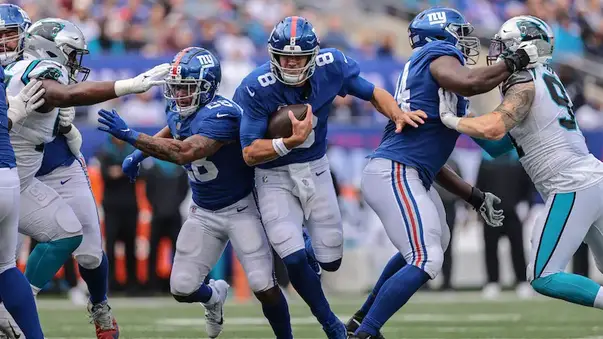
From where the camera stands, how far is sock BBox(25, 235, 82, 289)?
681 cm

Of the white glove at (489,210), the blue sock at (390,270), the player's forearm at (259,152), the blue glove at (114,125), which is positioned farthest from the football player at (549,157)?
the blue glove at (114,125)

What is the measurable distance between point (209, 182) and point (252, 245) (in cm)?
44

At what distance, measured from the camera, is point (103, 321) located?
23.3 feet

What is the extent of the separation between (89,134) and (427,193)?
678 cm

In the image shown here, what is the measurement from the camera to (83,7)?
47.8ft

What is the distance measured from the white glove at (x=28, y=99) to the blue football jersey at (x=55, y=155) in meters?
0.73

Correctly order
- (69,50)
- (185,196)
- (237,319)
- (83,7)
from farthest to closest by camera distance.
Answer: (83,7)
(185,196)
(237,319)
(69,50)

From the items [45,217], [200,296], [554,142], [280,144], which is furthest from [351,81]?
[45,217]

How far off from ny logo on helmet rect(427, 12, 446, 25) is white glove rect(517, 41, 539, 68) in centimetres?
46

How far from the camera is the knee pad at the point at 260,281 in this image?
6625mm

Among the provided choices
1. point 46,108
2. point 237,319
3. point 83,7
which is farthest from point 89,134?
point 46,108

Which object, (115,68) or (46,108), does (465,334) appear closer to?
(46,108)

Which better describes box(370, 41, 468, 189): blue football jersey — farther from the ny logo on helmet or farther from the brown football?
the brown football

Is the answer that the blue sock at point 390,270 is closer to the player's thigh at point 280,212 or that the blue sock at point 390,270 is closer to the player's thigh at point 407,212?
the player's thigh at point 407,212
